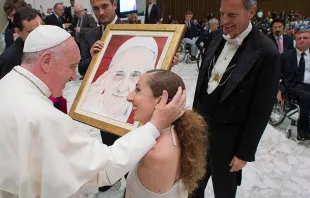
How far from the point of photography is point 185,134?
1386 mm

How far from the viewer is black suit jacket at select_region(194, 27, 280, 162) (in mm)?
1647

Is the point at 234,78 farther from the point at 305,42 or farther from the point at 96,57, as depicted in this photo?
the point at 305,42

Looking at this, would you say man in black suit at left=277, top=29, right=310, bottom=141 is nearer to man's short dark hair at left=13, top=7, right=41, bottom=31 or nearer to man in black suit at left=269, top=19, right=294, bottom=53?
man in black suit at left=269, top=19, right=294, bottom=53

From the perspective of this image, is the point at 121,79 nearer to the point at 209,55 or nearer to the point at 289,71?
the point at 209,55

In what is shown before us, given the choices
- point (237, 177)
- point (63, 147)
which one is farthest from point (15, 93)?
point (237, 177)

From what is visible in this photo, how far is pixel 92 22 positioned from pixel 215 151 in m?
6.55

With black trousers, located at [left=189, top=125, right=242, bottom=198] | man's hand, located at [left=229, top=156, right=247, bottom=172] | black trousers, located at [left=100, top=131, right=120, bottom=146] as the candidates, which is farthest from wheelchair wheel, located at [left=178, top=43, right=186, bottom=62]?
man's hand, located at [left=229, top=156, right=247, bottom=172]

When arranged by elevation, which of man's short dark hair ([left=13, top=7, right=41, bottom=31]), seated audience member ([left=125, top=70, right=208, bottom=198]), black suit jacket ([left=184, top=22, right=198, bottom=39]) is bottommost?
black suit jacket ([left=184, top=22, right=198, bottom=39])

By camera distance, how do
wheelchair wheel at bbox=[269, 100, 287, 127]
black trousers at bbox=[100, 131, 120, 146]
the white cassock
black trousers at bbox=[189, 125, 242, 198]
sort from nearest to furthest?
the white cassock, black trousers at bbox=[189, 125, 242, 198], black trousers at bbox=[100, 131, 120, 146], wheelchair wheel at bbox=[269, 100, 287, 127]

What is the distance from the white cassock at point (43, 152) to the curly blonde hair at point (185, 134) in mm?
231

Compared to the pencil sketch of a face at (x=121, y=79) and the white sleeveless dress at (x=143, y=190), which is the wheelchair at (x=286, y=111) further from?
the white sleeveless dress at (x=143, y=190)

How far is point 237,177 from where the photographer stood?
2.08 metres

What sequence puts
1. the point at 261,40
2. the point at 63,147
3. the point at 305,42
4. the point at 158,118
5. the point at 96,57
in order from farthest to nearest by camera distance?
1. the point at 305,42
2. the point at 96,57
3. the point at 261,40
4. the point at 158,118
5. the point at 63,147

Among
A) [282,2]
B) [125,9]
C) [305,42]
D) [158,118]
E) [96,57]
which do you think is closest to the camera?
[158,118]
